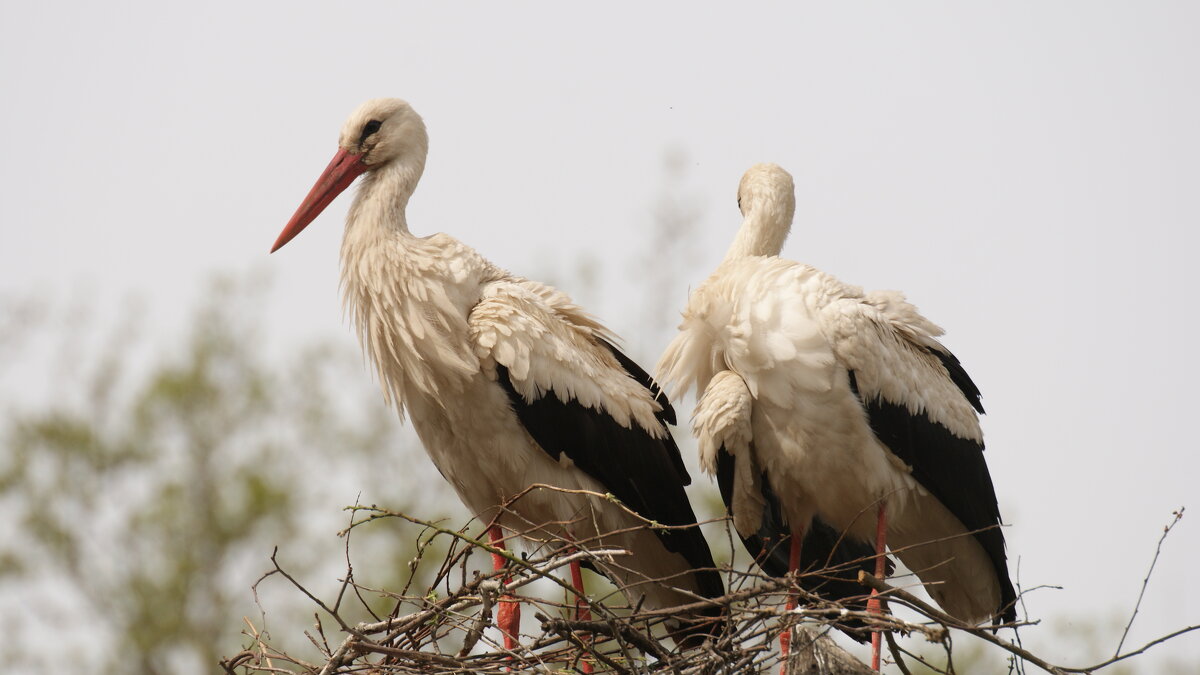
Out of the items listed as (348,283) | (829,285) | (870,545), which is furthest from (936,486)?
(348,283)

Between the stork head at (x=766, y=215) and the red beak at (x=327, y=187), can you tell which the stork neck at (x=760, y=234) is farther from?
the red beak at (x=327, y=187)

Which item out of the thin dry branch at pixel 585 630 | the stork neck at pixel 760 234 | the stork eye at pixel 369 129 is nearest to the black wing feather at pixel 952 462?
the stork neck at pixel 760 234

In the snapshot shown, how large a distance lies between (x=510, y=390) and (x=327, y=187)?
4.50 ft

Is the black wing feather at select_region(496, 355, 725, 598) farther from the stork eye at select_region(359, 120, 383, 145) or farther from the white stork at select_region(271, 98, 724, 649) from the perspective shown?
the stork eye at select_region(359, 120, 383, 145)

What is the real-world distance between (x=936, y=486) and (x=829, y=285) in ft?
3.03

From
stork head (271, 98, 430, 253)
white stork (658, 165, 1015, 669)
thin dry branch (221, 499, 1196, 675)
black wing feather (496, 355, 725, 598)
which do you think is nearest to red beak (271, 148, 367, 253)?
stork head (271, 98, 430, 253)

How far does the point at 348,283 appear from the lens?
5.67m

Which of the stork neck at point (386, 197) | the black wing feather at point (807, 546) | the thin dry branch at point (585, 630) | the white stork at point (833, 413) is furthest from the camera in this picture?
the stork neck at point (386, 197)

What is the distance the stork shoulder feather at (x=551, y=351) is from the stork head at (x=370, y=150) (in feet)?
2.55

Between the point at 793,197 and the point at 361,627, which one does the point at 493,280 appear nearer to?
the point at 793,197

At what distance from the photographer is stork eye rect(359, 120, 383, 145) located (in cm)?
600

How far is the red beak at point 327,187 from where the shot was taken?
6.03 m

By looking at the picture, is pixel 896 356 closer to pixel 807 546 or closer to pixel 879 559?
pixel 879 559

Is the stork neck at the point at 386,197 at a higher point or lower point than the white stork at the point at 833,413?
higher
